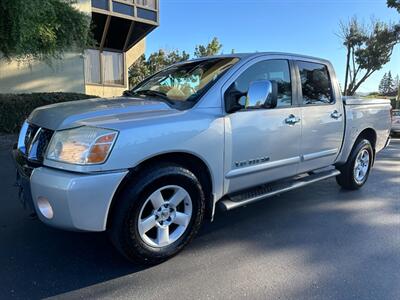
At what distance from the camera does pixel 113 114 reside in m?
3.09

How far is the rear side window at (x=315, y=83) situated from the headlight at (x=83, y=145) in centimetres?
259

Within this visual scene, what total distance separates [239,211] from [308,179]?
37.4 inches

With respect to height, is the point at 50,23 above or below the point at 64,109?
above

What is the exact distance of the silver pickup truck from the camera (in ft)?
9.05

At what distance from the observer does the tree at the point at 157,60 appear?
37.0 metres

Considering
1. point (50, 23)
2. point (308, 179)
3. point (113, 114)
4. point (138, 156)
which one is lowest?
point (308, 179)

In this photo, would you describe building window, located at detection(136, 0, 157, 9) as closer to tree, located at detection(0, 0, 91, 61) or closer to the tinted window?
tree, located at detection(0, 0, 91, 61)

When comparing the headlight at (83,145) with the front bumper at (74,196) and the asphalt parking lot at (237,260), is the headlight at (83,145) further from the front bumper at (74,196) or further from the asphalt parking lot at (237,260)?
Result: the asphalt parking lot at (237,260)

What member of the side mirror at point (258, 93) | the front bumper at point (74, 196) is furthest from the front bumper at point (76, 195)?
the side mirror at point (258, 93)

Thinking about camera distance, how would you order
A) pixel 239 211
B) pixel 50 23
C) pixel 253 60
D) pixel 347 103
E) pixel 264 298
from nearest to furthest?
pixel 264 298 < pixel 253 60 < pixel 239 211 < pixel 347 103 < pixel 50 23

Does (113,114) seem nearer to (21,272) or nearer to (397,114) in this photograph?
(21,272)

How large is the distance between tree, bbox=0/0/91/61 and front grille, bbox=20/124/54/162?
6165mm

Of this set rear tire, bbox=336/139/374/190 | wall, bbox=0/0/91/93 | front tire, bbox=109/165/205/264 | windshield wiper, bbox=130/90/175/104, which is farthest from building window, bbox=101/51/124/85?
front tire, bbox=109/165/205/264

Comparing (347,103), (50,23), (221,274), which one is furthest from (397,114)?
(221,274)
